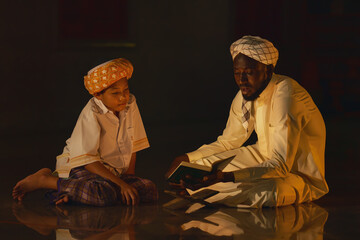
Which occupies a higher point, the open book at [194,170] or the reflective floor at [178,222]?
the open book at [194,170]

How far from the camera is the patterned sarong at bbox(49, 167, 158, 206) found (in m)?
6.30

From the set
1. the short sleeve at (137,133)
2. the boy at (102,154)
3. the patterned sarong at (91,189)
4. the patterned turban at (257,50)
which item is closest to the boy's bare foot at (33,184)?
the boy at (102,154)

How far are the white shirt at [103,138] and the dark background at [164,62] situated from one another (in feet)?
6.11

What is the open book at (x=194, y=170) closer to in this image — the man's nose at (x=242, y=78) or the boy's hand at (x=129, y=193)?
the boy's hand at (x=129, y=193)

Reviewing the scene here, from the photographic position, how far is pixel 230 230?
5562 mm

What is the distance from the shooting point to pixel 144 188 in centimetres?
652

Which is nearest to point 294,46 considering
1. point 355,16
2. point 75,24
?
point 355,16

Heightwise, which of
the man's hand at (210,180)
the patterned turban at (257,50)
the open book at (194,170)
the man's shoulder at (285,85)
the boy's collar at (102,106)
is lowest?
the man's hand at (210,180)

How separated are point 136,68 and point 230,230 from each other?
700cm

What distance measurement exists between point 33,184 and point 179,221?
144 centimetres

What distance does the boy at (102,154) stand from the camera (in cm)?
630

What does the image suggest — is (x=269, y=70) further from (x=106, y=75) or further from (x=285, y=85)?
(x=106, y=75)

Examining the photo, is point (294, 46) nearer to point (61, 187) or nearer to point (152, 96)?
point (152, 96)

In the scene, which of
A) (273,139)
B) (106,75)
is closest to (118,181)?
(106,75)
